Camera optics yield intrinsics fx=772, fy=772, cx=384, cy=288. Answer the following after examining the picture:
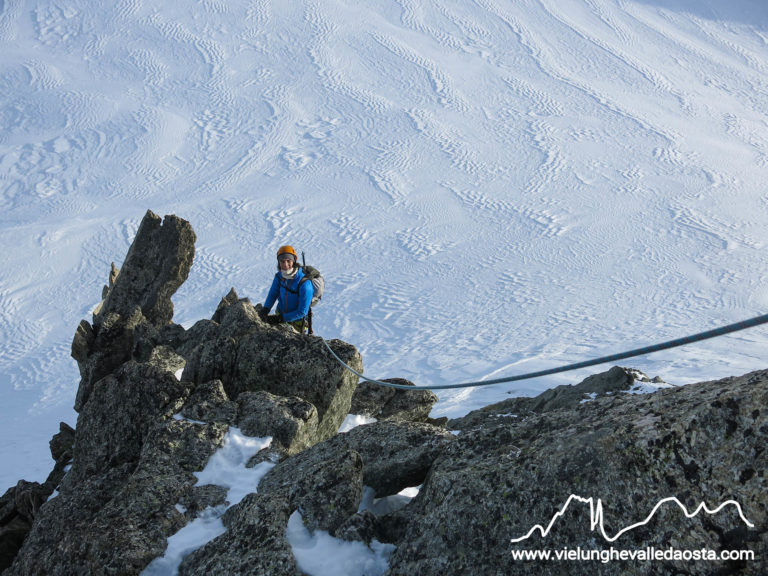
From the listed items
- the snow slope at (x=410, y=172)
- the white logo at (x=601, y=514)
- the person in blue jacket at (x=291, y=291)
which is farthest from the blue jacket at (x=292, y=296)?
the snow slope at (x=410, y=172)

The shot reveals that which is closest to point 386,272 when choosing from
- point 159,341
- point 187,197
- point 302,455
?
point 187,197

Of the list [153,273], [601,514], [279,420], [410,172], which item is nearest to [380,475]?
[279,420]

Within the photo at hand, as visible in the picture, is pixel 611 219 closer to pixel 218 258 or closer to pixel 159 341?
pixel 218 258

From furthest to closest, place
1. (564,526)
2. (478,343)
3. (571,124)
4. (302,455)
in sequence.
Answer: (571,124)
(478,343)
(302,455)
(564,526)

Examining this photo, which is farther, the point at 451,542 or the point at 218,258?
the point at 218,258

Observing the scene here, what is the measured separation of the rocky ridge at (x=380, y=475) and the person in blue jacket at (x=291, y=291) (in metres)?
0.55

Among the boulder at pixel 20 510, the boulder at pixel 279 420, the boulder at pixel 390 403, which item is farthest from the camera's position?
the boulder at pixel 390 403

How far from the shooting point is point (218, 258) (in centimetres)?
4888

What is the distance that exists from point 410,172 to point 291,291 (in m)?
48.2

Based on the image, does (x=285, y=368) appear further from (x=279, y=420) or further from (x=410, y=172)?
(x=410, y=172)

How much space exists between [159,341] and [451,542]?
1099 centimetres

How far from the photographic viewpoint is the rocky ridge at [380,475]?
4.16 meters

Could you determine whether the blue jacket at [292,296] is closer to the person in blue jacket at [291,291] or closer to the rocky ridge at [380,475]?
the person in blue jacket at [291,291]

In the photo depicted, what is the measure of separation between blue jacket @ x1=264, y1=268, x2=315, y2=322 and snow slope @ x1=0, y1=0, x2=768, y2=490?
1563 cm
